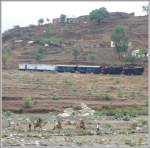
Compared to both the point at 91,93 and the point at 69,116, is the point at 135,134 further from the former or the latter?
the point at 91,93

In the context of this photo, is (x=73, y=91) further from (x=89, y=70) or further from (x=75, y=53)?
(x=75, y=53)

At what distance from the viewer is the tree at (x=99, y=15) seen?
30219mm

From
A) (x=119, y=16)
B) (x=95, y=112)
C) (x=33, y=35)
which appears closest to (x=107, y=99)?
(x=95, y=112)

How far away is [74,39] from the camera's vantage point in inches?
1118

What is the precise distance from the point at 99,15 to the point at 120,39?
8133mm

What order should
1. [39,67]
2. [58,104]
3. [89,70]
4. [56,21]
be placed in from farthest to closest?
[56,21] → [39,67] → [89,70] → [58,104]

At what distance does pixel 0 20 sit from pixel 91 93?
36.3 ft

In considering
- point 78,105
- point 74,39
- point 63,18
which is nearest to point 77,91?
point 78,105

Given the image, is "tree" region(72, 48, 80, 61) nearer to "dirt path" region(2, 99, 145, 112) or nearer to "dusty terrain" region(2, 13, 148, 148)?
"dusty terrain" region(2, 13, 148, 148)

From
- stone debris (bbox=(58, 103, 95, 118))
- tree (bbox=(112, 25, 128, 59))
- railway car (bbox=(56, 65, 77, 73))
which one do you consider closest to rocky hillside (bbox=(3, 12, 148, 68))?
tree (bbox=(112, 25, 128, 59))

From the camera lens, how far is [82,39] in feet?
92.8

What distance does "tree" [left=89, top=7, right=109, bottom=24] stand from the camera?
3022 centimetres

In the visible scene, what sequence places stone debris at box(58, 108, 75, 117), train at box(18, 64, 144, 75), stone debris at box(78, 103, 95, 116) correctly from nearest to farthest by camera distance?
stone debris at box(58, 108, 75, 117), stone debris at box(78, 103, 95, 116), train at box(18, 64, 144, 75)

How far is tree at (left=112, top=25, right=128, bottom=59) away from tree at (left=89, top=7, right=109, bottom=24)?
722 cm
